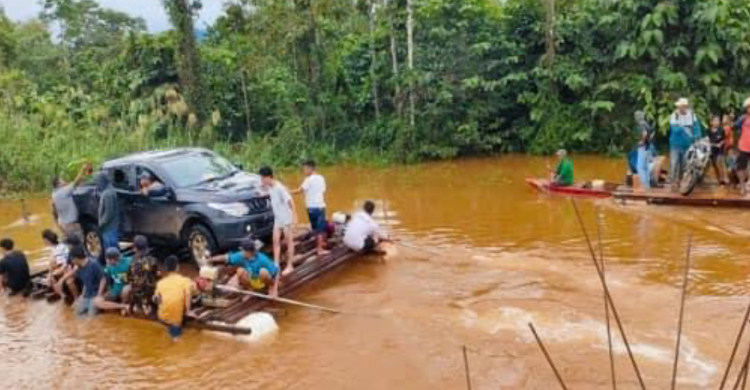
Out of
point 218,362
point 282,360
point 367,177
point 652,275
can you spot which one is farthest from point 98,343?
point 367,177

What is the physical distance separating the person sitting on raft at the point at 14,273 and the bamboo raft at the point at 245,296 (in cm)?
17

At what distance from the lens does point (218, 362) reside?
8.52m

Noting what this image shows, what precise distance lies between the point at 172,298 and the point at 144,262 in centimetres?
89

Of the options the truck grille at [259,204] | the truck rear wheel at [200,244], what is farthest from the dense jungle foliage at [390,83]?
the truck grille at [259,204]

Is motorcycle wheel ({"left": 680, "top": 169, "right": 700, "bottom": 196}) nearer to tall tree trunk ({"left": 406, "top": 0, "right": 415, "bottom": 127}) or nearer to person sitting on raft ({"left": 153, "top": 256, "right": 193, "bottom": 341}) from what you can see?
person sitting on raft ({"left": 153, "top": 256, "right": 193, "bottom": 341})

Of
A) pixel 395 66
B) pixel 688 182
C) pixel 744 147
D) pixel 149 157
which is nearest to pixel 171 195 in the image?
pixel 149 157

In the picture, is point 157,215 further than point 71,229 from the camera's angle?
No

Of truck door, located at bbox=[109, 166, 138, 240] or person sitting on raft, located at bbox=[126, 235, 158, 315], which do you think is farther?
truck door, located at bbox=[109, 166, 138, 240]

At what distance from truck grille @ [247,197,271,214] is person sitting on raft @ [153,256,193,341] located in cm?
213

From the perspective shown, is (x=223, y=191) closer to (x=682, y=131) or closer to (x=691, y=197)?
(x=691, y=197)

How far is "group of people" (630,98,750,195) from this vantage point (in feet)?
46.4

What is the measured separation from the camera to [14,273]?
11.4 meters

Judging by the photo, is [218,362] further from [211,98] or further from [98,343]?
[211,98]

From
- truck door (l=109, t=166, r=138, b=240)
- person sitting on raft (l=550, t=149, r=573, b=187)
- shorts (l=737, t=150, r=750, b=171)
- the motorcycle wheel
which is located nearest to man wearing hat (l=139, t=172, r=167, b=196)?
truck door (l=109, t=166, r=138, b=240)
